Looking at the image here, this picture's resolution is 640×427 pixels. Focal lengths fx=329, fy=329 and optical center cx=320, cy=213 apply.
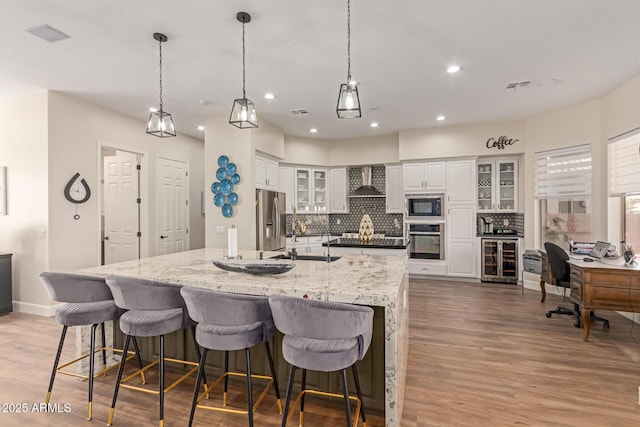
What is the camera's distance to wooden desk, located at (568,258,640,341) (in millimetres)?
3236

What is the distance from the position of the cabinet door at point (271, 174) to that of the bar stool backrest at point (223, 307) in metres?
4.13

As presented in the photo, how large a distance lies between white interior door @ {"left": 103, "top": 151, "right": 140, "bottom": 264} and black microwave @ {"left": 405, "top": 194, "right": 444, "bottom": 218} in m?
4.97

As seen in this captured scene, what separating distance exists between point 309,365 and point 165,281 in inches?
47.7

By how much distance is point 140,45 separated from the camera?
3.08m

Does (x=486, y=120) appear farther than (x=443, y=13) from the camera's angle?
Yes

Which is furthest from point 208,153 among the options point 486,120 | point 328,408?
point 486,120

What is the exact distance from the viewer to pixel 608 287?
10.9 feet

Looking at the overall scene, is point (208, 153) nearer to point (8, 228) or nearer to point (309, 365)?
point (8, 228)

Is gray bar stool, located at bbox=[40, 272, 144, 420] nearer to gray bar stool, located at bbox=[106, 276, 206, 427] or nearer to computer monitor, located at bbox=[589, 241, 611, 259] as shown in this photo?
gray bar stool, located at bbox=[106, 276, 206, 427]

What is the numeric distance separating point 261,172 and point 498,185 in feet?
14.4

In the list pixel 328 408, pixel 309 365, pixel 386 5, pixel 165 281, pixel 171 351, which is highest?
pixel 386 5

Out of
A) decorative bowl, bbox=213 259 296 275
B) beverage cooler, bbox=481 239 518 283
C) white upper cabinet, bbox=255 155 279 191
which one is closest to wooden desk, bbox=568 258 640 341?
beverage cooler, bbox=481 239 518 283

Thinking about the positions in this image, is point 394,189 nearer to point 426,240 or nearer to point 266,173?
point 426,240

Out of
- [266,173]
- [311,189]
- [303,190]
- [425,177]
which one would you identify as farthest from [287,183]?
[425,177]
